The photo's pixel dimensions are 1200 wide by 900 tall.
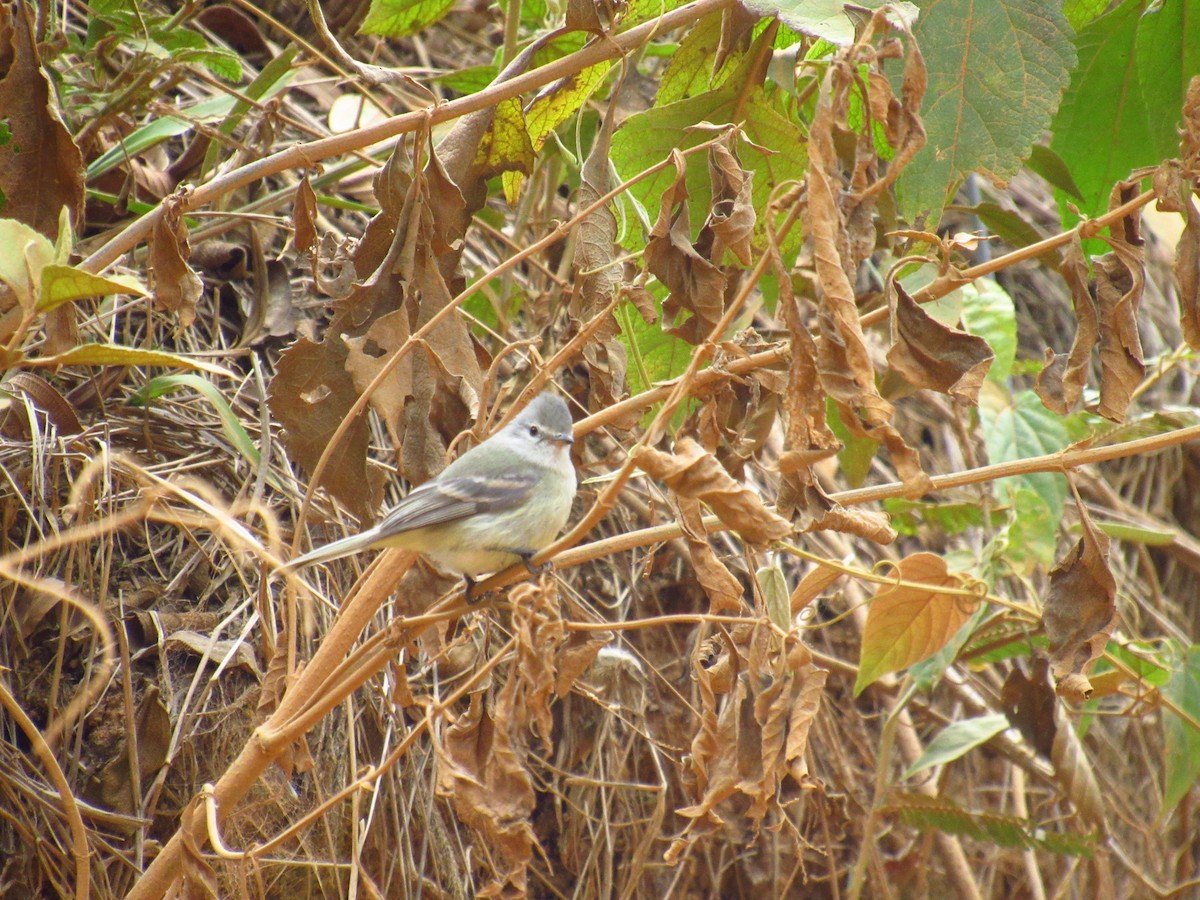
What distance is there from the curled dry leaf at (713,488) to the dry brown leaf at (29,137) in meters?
1.37

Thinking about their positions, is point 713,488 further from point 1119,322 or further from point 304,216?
point 304,216

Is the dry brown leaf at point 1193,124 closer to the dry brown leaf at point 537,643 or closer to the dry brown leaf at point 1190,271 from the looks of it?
the dry brown leaf at point 1190,271

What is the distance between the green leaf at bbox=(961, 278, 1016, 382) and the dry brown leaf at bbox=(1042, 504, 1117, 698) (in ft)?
4.74

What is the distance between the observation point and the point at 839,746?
3.31 meters

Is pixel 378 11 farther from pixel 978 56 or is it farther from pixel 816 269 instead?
pixel 816 269

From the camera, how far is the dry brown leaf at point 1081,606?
1745 millimetres

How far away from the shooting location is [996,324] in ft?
10.3

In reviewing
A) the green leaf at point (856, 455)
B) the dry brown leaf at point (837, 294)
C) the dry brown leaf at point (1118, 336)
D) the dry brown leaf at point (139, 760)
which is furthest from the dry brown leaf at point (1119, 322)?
the dry brown leaf at point (139, 760)

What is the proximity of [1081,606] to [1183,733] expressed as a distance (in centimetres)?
148

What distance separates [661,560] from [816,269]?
1346 millimetres

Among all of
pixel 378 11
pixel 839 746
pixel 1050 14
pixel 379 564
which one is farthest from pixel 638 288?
pixel 839 746

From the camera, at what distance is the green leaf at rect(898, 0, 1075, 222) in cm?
187

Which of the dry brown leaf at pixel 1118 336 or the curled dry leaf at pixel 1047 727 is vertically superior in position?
the dry brown leaf at pixel 1118 336

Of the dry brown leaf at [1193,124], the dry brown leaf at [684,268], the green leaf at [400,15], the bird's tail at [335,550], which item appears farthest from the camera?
the green leaf at [400,15]
